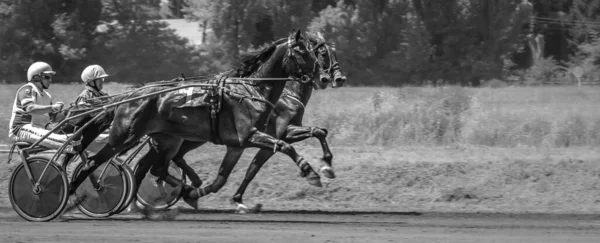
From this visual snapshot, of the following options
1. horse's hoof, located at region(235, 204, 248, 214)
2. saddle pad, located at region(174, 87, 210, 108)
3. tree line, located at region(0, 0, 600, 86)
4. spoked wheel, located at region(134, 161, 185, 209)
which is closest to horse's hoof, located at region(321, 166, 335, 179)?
horse's hoof, located at region(235, 204, 248, 214)

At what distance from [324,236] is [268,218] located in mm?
1876

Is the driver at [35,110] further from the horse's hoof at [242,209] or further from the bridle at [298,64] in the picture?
the bridle at [298,64]

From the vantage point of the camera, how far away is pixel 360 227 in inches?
393

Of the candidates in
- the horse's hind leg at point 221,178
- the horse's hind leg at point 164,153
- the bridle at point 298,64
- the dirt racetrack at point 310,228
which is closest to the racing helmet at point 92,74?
the horse's hind leg at point 164,153

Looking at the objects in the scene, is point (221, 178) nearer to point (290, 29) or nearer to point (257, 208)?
point (257, 208)

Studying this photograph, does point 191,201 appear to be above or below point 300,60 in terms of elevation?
below

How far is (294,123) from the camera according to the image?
11.9 m

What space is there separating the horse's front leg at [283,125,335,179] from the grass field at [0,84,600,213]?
1280 mm

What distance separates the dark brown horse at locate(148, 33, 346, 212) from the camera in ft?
35.6

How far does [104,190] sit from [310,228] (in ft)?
8.13

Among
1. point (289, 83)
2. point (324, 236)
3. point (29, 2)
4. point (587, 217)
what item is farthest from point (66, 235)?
point (29, 2)

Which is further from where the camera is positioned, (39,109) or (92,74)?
(92,74)

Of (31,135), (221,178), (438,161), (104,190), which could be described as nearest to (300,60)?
(221,178)

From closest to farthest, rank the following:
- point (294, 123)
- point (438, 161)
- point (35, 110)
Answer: point (35, 110) < point (294, 123) < point (438, 161)
